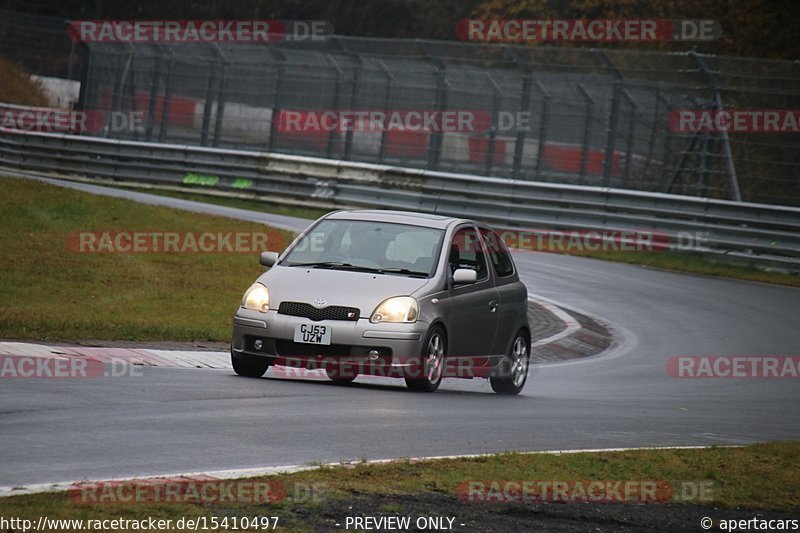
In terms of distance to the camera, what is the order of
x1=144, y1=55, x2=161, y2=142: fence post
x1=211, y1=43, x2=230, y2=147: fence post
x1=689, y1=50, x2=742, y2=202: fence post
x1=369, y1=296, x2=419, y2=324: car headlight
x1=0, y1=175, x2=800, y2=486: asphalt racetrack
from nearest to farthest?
x1=0, y1=175, x2=800, y2=486: asphalt racetrack, x1=369, y1=296, x2=419, y2=324: car headlight, x1=689, y1=50, x2=742, y2=202: fence post, x1=211, y1=43, x2=230, y2=147: fence post, x1=144, y1=55, x2=161, y2=142: fence post

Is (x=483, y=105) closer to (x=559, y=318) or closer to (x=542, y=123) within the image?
(x=542, y=123)

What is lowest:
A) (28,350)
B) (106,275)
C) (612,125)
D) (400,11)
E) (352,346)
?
(28,350)

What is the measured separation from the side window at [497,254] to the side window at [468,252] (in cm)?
18

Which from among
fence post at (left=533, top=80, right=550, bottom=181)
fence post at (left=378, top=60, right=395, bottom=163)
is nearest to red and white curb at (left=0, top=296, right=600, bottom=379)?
fence post at (left=533, top=80, right=550, bottom=181)

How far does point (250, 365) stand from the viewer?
11.8 m

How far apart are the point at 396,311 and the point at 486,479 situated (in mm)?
3816

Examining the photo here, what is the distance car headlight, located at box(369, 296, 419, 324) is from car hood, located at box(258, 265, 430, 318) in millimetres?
48

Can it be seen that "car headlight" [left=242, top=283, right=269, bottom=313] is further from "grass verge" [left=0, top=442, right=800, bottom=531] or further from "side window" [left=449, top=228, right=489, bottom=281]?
"grass verge" [left=0, top=442, right=800, bottom=531]

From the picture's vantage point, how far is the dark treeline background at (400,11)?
3938cm

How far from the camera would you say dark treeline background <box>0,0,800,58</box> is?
3938 cm

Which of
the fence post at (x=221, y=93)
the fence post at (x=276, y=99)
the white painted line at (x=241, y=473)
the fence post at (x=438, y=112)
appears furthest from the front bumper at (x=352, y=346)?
the fence post at (x=221, y=93)

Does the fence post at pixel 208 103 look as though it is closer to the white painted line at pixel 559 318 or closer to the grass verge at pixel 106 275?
the grass verge at pixel 106 275

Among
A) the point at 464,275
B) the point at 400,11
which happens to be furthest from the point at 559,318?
the point at 400,11

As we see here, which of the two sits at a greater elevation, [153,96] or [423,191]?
[153,96]
